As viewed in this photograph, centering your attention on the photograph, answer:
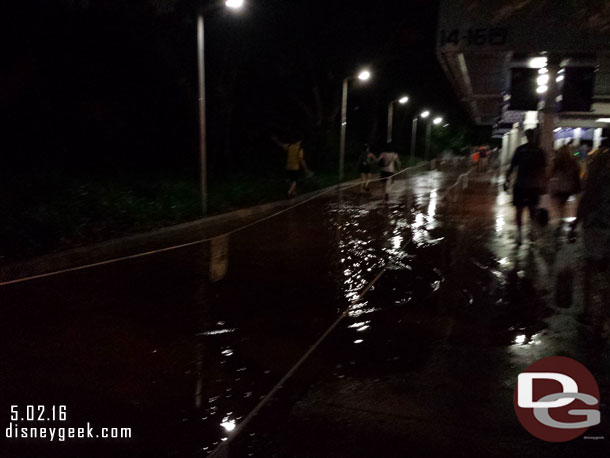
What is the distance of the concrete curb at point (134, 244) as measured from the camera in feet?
29.5

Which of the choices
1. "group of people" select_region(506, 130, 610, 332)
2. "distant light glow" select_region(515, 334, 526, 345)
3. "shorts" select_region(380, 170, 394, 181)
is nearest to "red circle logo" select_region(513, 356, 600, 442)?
"distant light glow" select_region(515, 334, 526, 345)

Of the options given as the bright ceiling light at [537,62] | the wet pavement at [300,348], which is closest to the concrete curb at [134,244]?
the wet pavement at [300,348]

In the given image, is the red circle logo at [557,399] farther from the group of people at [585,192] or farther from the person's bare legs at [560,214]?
the person's bare legs at [560,214]

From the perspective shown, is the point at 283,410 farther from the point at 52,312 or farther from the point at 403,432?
the point at 52,312

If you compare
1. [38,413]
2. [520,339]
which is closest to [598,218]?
[520,339]

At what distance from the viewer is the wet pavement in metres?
4.10

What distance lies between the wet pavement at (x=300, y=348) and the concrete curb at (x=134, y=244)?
1.93 ft

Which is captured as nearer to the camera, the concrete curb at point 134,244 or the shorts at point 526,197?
the concrete curb at point 134,244

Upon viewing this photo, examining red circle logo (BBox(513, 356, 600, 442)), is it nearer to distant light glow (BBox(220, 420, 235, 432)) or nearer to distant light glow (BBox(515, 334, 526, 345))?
distant light glow (BBox(515, 334, 526, 345))

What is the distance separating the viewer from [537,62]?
67.1 feet

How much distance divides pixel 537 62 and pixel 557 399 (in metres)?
18.2

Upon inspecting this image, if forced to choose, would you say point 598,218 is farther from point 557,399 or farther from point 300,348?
point 300,348

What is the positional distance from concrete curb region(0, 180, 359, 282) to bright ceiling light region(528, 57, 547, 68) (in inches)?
403

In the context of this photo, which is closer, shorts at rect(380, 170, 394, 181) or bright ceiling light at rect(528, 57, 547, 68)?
shorts at rect(380, 170, 394, 181)
